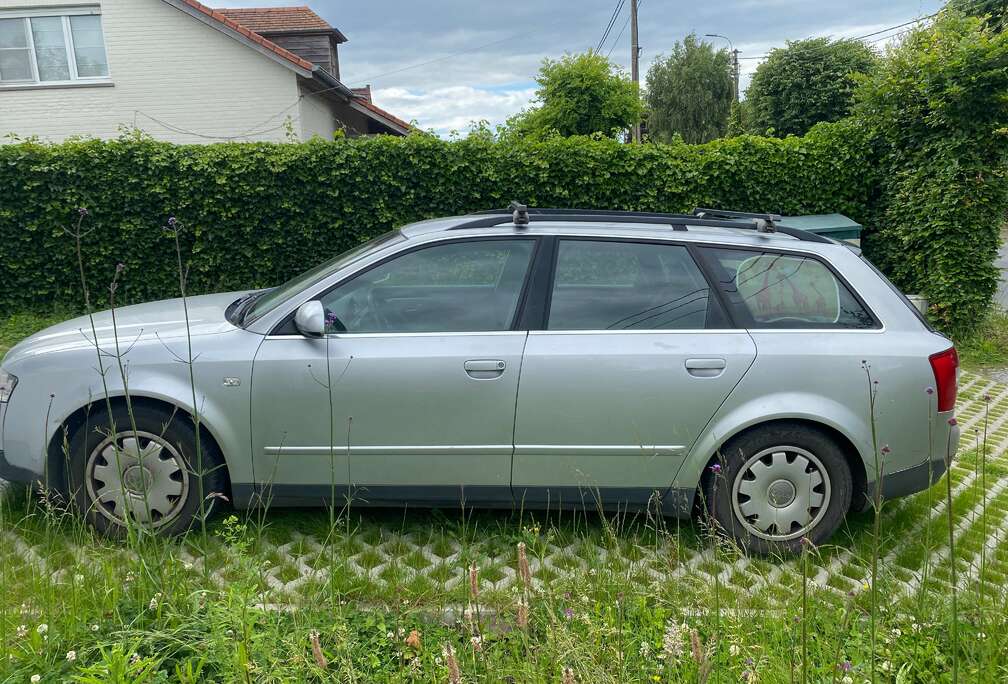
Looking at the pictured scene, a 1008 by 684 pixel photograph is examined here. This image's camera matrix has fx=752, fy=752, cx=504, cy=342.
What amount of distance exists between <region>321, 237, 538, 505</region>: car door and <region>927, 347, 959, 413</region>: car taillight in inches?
79.9

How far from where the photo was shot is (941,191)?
8008 mm

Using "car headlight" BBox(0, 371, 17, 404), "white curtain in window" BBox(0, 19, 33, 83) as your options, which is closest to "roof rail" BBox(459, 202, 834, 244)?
"car headlight" BBox(0, 371, 17, 404)

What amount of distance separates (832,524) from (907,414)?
0.65 meters

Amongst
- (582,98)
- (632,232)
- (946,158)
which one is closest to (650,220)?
(632,232)

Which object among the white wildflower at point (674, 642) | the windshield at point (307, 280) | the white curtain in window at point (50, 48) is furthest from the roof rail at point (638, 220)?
the white curtain in window at point (50, 48)

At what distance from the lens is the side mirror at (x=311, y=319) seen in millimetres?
3598

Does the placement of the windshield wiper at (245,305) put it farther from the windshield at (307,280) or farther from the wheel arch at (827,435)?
the wheel arch at (827,435)

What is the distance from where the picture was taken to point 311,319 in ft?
11.8

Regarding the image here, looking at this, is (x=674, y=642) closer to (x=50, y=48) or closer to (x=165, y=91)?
(x=165, y=91)

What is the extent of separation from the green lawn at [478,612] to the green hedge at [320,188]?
5.73 metres

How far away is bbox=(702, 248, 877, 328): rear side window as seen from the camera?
3818 mm

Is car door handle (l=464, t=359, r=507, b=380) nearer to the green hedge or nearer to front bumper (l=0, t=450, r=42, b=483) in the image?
front bumper (l=0, t=450, r=42, b=483)

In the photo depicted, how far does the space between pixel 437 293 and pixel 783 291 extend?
70.6 inches

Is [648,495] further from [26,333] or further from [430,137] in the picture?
[26,333]
